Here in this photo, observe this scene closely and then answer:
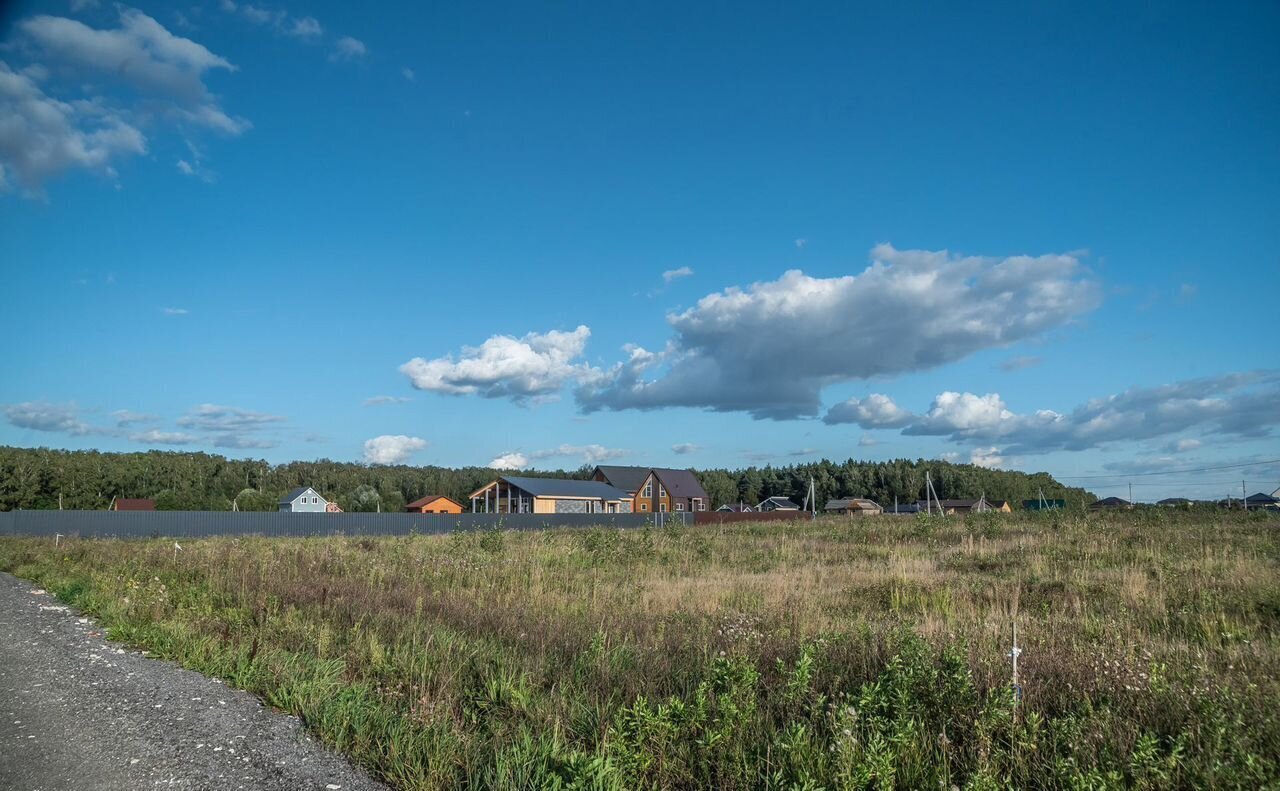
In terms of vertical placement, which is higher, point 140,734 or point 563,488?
point 563,488

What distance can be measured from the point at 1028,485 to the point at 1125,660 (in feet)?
517

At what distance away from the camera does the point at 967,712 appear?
15.9 ft

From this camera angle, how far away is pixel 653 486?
268 feet

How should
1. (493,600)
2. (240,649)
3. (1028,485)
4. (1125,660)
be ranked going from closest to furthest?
(1125,660)
(240,649)
(493,600)
(1028,485)

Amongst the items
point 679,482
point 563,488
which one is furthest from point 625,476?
point 563,488

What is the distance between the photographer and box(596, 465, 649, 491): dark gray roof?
7812 cm

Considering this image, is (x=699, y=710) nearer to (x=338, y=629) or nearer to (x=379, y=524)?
(x=338, y=629)

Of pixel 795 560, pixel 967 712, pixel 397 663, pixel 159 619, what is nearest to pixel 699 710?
pixel 967 712

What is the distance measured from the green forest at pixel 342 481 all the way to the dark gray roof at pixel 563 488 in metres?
14.2

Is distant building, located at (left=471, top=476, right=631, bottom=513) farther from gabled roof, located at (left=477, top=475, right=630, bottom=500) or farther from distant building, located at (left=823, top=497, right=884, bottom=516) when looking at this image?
distant building, located at (left=823, top=497, right=884, bottom=516)

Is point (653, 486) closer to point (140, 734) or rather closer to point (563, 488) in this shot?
point (563, 488)

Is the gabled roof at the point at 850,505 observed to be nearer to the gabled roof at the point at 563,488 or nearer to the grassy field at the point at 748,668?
the gabled roof at the point at 563,488

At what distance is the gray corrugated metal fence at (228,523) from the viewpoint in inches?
1417

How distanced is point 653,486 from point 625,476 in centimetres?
397
